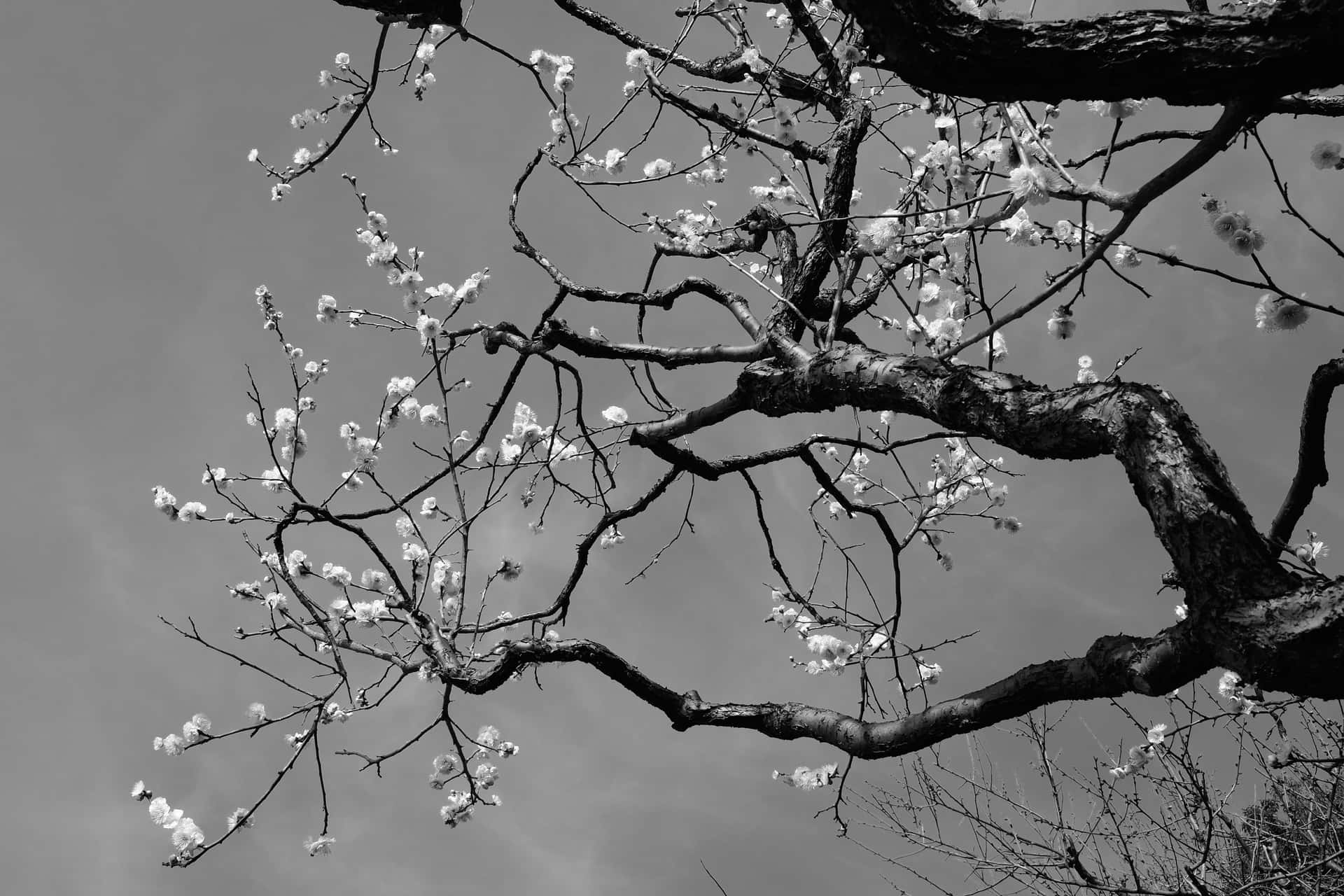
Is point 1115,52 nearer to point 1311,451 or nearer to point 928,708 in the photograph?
point 1311,451

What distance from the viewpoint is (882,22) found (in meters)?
2.08

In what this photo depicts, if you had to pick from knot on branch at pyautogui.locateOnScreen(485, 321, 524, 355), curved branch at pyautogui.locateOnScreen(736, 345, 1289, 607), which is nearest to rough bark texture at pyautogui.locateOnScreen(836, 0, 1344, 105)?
curved branch at pyautogui.locateOnScreen(736, 345, 1289, 607)

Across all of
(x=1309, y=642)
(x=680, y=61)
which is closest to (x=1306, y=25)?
(x=1309, y=642)

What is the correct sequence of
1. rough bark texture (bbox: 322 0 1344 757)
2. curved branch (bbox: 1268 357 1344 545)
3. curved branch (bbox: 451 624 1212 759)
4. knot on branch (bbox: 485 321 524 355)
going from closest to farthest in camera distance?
rough bark texture (bbox: 322 0 1344 757) < curved branch (bbox: 451 624 1212 759) < curved branch (bbox: 1268 357 1344 545) < knot on branch (bbox: 485 321 524 355)

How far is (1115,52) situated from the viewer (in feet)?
6.60

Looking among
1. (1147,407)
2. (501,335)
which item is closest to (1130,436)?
(1147,407)

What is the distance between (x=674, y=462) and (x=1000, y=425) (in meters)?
2.25

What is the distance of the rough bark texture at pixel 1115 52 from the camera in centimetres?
195

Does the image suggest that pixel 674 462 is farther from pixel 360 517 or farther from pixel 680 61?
pixel 680 61

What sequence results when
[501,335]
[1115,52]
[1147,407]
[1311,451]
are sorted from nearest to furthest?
[1115,52], [1147,407], [1311,451], [501,335]

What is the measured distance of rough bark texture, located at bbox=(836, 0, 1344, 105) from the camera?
195 cm

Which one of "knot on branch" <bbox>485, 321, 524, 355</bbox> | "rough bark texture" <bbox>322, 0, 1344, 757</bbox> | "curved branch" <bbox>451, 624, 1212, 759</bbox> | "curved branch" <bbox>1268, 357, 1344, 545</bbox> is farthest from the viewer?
"knot on branch" <bbox>485, 321, 524, 355</bbox>

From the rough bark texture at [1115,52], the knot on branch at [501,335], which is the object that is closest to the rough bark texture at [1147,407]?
the rough bark texture at [1115,52]

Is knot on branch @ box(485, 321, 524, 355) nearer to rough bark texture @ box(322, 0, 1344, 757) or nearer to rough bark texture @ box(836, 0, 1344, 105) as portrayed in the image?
rough bark texture @ box(322, 0, 1344, 757)
